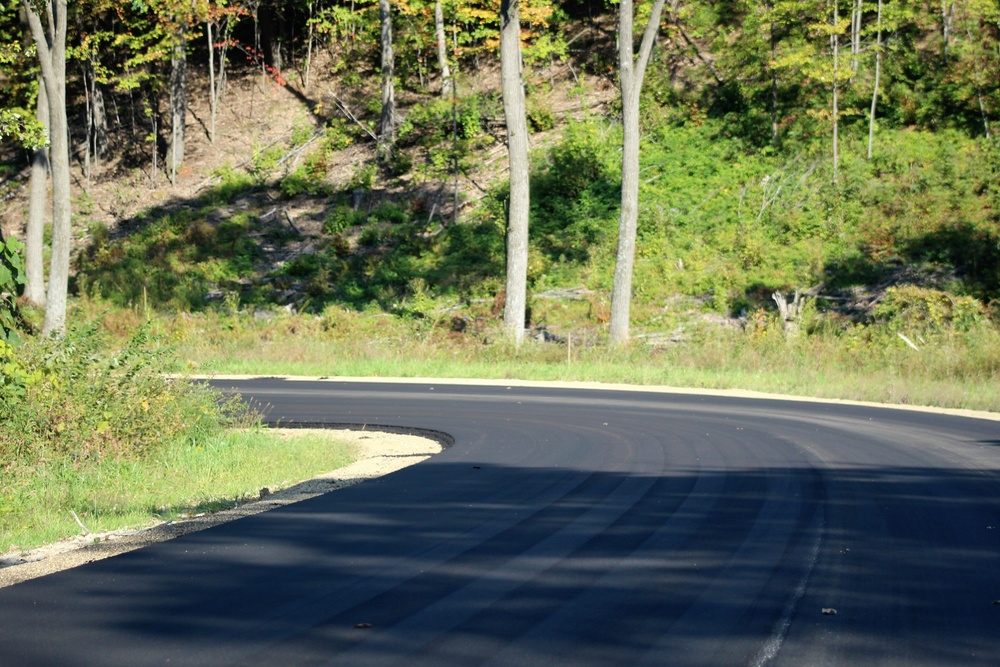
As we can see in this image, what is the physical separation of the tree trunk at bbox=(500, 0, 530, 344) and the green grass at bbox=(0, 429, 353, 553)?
51.6 ft

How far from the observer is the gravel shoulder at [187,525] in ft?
22.3

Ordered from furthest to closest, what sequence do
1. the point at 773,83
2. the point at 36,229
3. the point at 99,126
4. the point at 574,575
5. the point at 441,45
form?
1. the point at 99,126
2. the point at 441,45
3. the point at 773,83
4. the point at 36,229
5. the point at 574,575

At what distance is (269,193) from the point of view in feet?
143

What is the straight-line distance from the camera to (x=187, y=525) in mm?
7977

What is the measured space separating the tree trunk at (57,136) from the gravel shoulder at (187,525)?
16931mm

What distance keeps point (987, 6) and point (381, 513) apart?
3451 cm

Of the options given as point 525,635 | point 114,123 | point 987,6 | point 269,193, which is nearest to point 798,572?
point 525,635

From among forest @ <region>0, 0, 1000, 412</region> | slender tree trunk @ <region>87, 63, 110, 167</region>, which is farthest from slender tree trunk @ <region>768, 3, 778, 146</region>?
slender tree trunk @ <region>87, 63, 110, 167</region>

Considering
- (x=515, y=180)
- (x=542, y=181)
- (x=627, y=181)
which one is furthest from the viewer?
(x=542, y=181)

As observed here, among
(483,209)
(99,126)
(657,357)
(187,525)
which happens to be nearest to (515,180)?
(657,357)

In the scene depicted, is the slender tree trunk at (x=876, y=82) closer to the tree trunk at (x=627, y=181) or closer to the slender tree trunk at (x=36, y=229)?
the tree trunk at (x=627, y=181)

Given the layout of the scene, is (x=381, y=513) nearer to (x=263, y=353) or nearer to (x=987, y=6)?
(x=263, y=353)

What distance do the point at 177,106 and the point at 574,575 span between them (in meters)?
44.0

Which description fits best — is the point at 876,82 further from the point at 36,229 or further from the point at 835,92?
the point at 36,229
